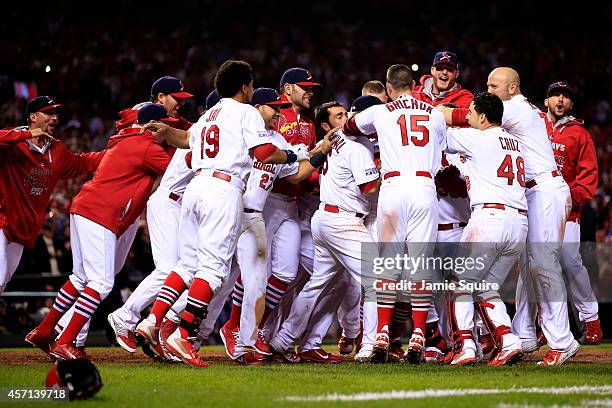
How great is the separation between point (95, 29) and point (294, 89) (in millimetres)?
16383

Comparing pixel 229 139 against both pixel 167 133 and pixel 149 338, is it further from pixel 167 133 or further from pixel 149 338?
pixel 149 338

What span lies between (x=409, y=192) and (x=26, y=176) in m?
3.73

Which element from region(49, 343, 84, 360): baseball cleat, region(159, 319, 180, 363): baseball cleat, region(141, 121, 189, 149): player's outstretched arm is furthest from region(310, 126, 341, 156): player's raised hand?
region(49, 343, 84, 360): baseball cleat

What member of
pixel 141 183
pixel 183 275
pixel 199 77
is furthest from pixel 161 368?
pixel 199 77

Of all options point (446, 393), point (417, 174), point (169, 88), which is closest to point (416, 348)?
point (417, 174)

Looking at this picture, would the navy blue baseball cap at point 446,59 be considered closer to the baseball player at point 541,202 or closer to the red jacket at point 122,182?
the baseball player at point 541,202

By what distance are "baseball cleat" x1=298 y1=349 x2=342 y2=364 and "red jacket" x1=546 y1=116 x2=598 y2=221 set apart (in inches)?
118

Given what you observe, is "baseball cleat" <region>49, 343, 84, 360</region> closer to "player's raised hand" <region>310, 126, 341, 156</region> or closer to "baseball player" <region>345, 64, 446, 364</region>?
"baseball player" <region>345, 64, 446, 364</region>

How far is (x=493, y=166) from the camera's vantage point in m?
8.49

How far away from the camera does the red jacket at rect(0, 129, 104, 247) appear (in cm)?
916

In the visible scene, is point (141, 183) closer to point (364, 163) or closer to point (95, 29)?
point (364, 163)

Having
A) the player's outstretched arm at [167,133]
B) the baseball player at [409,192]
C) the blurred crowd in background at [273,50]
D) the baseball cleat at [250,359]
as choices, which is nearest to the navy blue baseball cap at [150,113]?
the player's outstretched arm at [167,133]

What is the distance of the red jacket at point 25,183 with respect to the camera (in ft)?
30.0

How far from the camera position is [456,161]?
9203mm
